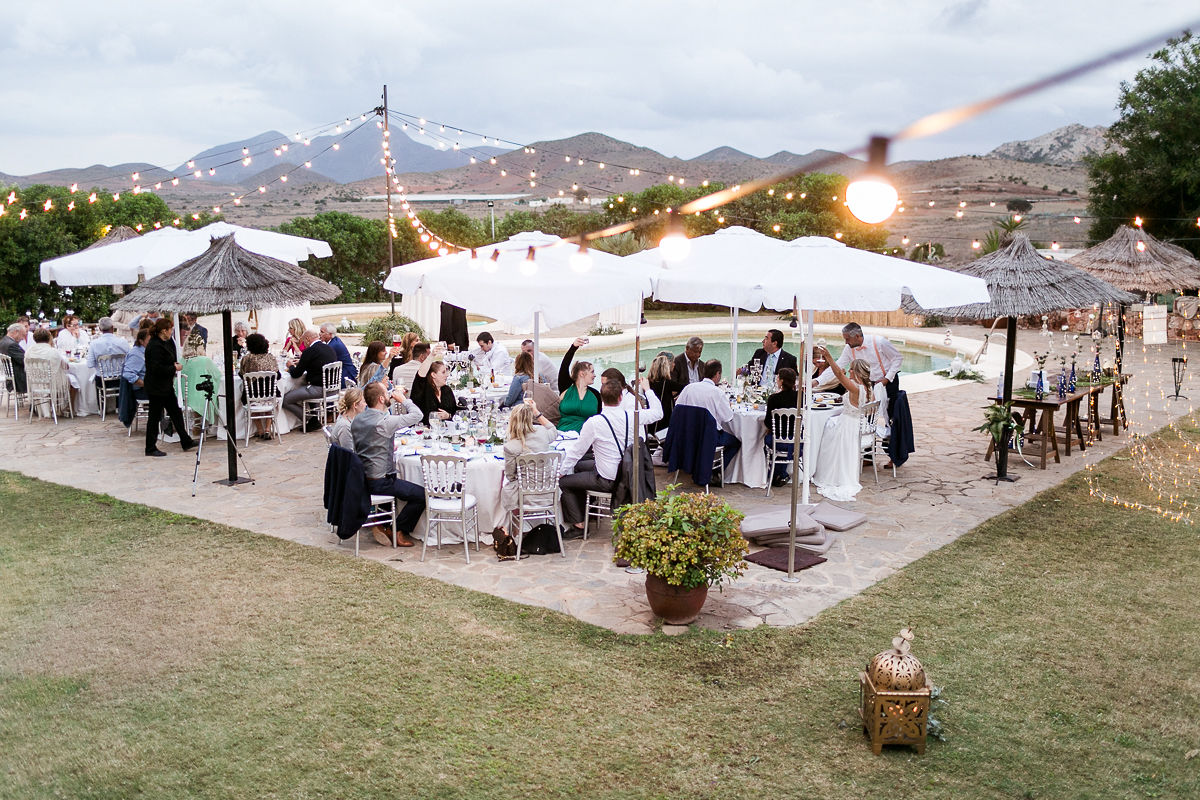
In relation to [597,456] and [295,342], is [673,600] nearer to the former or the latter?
[597,456]

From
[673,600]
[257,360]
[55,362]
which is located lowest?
[673,600]

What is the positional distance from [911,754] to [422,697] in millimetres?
2636

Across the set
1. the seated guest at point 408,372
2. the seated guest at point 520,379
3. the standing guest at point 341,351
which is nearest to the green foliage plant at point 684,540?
the seated guest at point 520,379

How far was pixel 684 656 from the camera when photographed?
5.63 metres

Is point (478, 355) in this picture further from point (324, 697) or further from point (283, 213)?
point (283, 213)

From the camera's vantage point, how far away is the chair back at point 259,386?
11328 mm

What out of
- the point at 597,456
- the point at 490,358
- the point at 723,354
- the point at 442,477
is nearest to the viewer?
the point at 442,477

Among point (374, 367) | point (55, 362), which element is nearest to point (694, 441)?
point (374, 367)

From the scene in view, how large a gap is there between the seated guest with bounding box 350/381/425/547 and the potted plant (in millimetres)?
2449

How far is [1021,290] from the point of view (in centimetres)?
980

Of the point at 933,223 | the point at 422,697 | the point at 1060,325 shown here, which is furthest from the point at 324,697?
the point at 933,223

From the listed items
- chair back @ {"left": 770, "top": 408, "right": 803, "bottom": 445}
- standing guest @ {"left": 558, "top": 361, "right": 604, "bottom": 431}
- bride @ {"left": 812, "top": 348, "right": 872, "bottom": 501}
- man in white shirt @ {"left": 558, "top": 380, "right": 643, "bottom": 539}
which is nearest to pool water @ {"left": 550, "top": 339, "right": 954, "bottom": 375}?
chair back @ {"left": 770, "top": 408, "right": 803, "bottom": 445}

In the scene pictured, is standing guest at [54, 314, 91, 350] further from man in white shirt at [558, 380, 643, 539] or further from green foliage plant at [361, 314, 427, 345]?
man in white shirt at [558, 380, 643, 539]

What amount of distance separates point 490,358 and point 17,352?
23.9 feet
